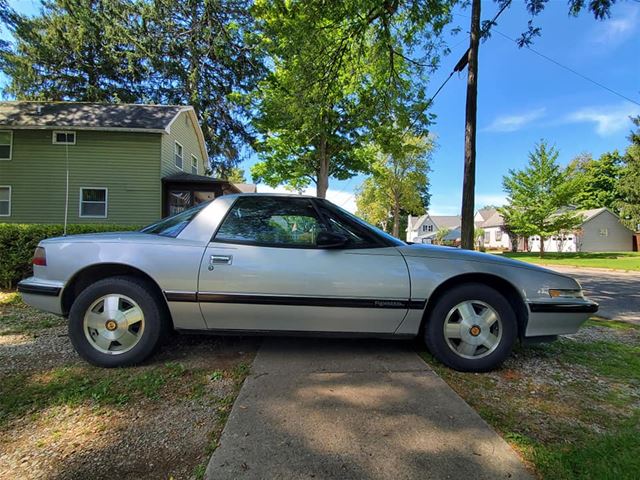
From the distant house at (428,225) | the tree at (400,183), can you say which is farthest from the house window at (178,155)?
the distant house at (428,225)

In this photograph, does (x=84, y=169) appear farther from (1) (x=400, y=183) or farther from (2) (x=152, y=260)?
(1) (x=400, y=183)

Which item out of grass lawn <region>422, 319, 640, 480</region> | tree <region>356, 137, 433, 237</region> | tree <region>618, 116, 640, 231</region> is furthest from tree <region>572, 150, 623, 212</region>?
grass lawn <region>422, 319, 640, 480</region>

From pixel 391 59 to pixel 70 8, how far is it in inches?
655

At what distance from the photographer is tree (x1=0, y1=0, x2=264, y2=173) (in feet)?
68.7

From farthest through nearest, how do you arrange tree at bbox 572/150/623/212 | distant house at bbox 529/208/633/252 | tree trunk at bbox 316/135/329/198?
tree at bbox 572/150/623/212, distant house at bbox 529/208/633/252, tree trunk at bbox 316/135/329/198

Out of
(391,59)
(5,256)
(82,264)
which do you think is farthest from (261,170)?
(82,264)

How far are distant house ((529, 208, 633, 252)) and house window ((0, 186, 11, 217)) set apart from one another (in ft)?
140

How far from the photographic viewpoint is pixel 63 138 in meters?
14.5

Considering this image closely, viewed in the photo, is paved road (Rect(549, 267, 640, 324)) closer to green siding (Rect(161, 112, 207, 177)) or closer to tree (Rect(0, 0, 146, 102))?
green siding (Rect(161, 112, 207, 177))

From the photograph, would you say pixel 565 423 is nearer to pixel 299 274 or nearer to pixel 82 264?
pixel 299 274

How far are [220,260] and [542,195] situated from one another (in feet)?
92.3

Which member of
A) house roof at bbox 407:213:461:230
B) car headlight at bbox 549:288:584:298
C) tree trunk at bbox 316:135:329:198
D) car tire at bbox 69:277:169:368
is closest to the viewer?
car tire at bbox 69:277:169:368

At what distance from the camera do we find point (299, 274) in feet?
9.91

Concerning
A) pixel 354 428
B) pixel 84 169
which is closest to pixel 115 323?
pixel 354 428
